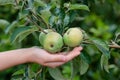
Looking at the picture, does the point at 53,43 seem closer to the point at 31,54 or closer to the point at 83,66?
the point at 31,54

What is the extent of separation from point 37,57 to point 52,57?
5cm

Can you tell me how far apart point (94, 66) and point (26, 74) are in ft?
3.39

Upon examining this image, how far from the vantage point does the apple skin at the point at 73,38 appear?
4.25 feet

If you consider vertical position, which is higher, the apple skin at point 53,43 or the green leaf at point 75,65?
the apple skin at point 53,43

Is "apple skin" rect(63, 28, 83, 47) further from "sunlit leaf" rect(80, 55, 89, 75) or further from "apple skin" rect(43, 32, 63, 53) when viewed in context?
"sunlit leaf" rect(80, 55, 89, 75)

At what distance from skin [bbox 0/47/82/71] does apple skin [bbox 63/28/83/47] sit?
0.07 ft

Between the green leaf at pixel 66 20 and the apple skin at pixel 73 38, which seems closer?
the apple skin at pixel 73 38

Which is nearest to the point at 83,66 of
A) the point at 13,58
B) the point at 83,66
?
the point at 83,66

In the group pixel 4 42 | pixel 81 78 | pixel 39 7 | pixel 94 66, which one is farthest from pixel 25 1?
pixel 4 42

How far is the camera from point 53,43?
1.29 meters

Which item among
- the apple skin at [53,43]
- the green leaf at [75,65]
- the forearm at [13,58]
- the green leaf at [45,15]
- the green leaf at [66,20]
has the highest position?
the green leaf at [45,15]

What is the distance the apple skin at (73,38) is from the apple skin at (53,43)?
2 centimetres

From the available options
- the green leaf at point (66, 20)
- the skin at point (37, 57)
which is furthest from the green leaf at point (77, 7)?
the skin at point (37, 57)

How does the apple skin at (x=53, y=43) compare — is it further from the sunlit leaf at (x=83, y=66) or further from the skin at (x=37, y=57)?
the sunlit leaf at (x=83, y=66)
